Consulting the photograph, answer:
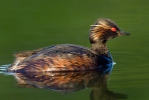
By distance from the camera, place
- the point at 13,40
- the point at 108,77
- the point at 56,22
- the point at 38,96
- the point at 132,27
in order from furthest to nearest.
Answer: the point at 56,22 → the point at 132,27 → the point at 13,40 → the point at 108,77 → the point at 38,96

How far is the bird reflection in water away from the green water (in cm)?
14

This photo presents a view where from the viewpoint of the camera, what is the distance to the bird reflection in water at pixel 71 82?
10602mm

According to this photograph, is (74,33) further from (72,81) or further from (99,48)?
(72,81)

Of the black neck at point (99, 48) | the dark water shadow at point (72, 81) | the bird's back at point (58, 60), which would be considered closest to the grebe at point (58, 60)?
the bird's back at point (58, 60)

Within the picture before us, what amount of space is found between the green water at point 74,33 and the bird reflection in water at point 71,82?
5.7 inches

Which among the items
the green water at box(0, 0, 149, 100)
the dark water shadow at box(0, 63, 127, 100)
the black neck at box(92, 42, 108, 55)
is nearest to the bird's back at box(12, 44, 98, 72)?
the dark water shadow at box(0, 63, 127, 100)

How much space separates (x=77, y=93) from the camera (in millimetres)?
10547

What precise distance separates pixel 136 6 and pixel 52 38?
5.03 m

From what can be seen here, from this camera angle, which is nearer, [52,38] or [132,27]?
[52,38]

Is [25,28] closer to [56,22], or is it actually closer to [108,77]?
[56,22]

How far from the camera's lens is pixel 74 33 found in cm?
1656

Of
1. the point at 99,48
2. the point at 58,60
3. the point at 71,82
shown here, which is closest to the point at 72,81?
the point at 71,82

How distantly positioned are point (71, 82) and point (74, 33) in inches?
205

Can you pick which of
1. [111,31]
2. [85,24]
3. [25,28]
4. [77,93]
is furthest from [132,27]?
[77,93]
